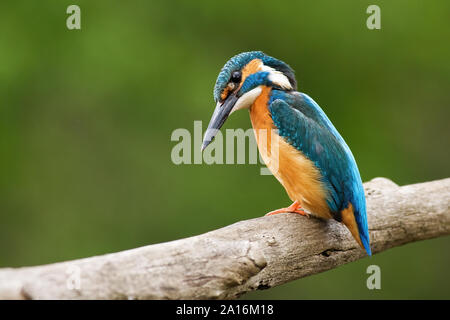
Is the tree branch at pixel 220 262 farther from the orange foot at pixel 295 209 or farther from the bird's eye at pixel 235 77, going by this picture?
the bird's eye at pixel 235 77

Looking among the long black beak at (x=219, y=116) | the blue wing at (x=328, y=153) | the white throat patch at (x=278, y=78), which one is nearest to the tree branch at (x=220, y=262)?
the blue wing at (x=328, y=153)

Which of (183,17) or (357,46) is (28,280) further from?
(357,46)

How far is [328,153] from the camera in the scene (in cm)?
Result: 221

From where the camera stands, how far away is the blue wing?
85.4 inches

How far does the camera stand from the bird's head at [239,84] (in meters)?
2.35

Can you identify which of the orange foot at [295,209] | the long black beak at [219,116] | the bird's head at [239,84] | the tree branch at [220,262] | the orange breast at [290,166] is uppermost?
the bird's head at [239,84]

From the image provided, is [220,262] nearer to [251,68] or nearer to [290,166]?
[290,166]

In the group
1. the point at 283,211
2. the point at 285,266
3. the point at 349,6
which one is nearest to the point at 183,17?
the point at 349,6

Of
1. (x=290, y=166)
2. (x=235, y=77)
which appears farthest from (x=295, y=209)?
(x=235, y=77)

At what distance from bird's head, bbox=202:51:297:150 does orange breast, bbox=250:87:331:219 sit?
58mm

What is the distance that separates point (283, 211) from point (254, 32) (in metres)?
2.27

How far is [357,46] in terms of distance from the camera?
172 inches

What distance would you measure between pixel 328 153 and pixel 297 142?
13cm

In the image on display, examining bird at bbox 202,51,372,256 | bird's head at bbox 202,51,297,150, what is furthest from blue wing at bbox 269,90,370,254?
bird's head at bbox 202,51,297,150
